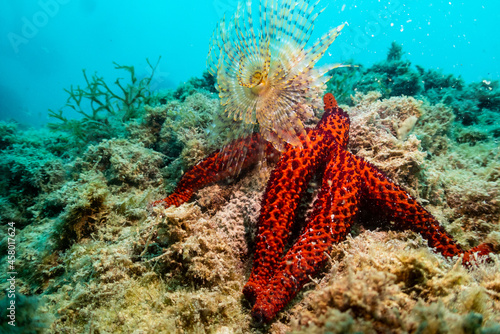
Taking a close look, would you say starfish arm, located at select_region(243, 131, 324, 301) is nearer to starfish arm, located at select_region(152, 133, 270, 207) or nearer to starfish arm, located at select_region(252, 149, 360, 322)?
starfish arm, located at select_region(252, 149, 360, 322)

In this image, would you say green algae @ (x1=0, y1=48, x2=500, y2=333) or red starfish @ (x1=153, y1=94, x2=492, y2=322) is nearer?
green algae @ (x1=0, y1=48, x2=500, y2=333)

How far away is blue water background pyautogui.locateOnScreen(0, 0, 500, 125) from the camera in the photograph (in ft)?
182

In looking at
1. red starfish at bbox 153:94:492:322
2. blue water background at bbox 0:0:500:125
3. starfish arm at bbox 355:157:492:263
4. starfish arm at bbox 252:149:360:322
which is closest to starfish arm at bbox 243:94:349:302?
red starfish at bbox 153:94:492:322

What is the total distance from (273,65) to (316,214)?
194 cm

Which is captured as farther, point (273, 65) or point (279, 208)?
point (273, 65)

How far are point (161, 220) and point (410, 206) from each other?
2924 millimetres

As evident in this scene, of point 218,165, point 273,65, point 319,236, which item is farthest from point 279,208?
point 273,65

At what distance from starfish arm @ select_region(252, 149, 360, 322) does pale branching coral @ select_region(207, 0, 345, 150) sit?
730 mm

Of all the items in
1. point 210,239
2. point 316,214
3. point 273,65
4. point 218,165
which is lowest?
point 210,239

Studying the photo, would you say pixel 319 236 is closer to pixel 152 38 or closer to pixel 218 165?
pixel 218 165

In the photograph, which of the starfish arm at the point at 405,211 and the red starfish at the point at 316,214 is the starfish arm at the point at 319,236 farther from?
the starfish arm at the point at 405,211

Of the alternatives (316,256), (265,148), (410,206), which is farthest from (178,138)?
(410,206)

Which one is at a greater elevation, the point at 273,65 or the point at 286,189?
the point at 273,65

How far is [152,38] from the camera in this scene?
382ft
